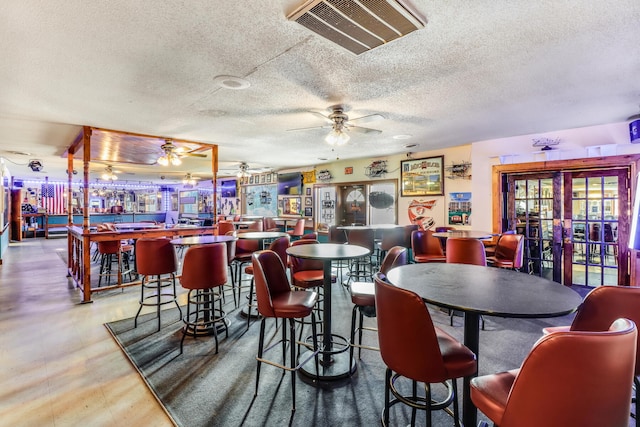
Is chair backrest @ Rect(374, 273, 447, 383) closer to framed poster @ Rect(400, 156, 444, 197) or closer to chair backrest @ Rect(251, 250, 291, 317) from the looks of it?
chair backrest @ Rect(251, 250, 291, 317)

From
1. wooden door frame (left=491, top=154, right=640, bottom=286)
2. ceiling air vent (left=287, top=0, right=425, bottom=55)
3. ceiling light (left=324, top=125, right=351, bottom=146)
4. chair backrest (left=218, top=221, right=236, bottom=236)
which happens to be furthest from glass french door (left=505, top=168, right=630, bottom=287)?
chair backrest (left=218, top=221, right=236, bottom=236)

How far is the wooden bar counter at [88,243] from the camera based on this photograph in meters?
4.27

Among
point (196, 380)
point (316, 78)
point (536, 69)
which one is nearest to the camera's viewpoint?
point (196, 380)

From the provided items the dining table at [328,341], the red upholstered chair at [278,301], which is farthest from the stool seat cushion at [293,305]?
the dining table at [328,341]

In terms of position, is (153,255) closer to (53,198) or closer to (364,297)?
(364,297)

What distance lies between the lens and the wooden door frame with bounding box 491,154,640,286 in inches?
168

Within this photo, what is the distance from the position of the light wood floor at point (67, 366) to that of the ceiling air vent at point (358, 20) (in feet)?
8.73

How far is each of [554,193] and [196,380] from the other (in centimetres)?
566

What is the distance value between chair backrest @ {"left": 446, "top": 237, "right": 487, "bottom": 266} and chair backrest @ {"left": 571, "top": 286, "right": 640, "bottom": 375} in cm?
176

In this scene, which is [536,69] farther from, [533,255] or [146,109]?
[146,109]

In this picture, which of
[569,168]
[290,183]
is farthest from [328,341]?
[290,183]

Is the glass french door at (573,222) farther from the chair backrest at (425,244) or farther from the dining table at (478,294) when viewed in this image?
the dining table at (478,294)

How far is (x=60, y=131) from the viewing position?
15.7 feet

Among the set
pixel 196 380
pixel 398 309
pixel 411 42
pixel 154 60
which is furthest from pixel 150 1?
pixel 196 380
